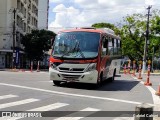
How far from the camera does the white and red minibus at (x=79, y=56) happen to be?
674 inches

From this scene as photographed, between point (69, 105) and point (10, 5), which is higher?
point (10, 5)

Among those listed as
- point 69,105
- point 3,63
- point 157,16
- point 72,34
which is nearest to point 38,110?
point 69,105

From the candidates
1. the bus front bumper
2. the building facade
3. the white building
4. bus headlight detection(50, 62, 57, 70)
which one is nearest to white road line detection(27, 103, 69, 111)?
the bus front bumper

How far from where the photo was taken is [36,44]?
6581cm

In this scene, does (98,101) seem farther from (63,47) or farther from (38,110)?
(63,47)

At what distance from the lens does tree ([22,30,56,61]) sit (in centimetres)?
6556

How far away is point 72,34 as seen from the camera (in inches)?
720

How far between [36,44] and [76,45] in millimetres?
48677

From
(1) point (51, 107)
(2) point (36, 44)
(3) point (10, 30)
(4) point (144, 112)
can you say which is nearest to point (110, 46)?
(1) point (51, 107)

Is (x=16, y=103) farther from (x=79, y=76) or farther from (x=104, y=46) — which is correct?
(x=104, y=46)

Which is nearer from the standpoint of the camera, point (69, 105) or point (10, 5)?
point (69, 105)

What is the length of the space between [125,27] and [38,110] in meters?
61.5

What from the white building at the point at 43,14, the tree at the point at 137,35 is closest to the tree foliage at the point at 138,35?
the tree at the point at 137,35

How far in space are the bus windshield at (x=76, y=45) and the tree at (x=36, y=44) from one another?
47164mm
